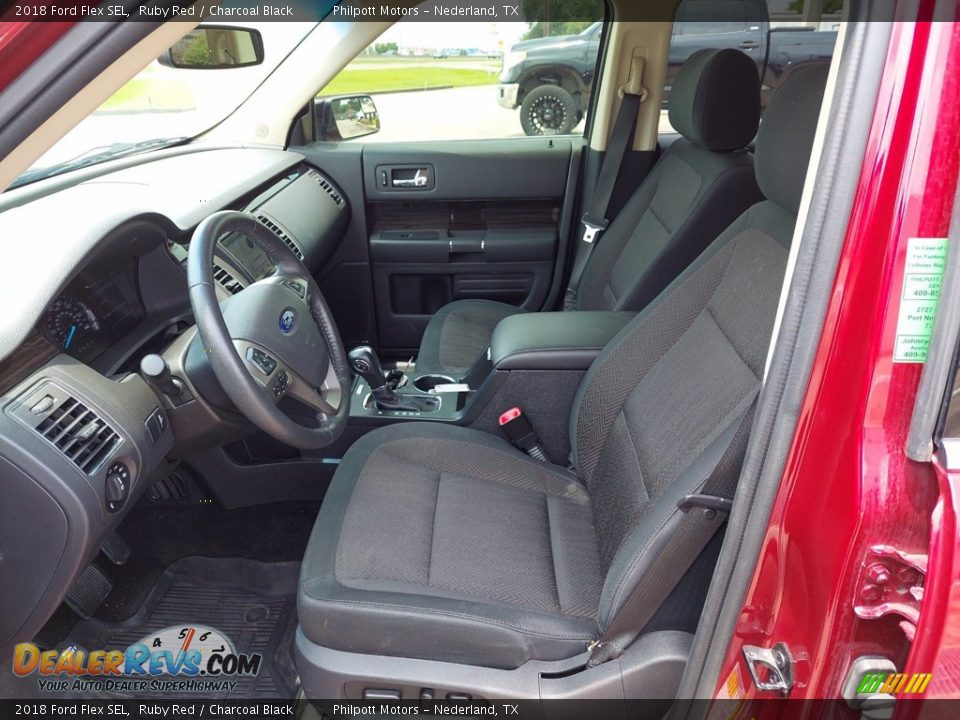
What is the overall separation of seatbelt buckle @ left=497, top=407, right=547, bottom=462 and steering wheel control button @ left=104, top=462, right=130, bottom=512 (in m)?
0.88

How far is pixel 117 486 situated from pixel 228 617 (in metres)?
0.78

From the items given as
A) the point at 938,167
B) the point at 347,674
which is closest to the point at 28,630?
the point at 347,674

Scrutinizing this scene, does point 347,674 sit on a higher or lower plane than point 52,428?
lower

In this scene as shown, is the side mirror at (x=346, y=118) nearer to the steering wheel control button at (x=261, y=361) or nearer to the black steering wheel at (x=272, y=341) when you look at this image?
the black steering wheel at (x=272, y=341)

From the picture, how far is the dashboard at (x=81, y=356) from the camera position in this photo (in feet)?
4.00

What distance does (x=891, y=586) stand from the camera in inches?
32.0

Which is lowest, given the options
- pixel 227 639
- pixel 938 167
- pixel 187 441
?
pixel 227 639

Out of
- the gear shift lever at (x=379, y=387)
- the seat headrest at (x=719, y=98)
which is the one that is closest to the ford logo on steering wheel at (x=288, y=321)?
the gear shift lever at (x=379, y=387)

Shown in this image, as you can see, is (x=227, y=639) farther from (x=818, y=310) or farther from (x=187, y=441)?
(x=818, y=310)

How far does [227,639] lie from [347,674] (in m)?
0.78

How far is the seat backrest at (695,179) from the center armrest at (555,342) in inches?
12.7

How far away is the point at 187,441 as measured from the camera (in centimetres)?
157

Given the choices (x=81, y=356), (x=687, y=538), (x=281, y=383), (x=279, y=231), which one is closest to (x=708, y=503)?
(x=687, y=538)

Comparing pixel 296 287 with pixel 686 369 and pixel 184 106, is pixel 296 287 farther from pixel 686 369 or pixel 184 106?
pixel 184 106
